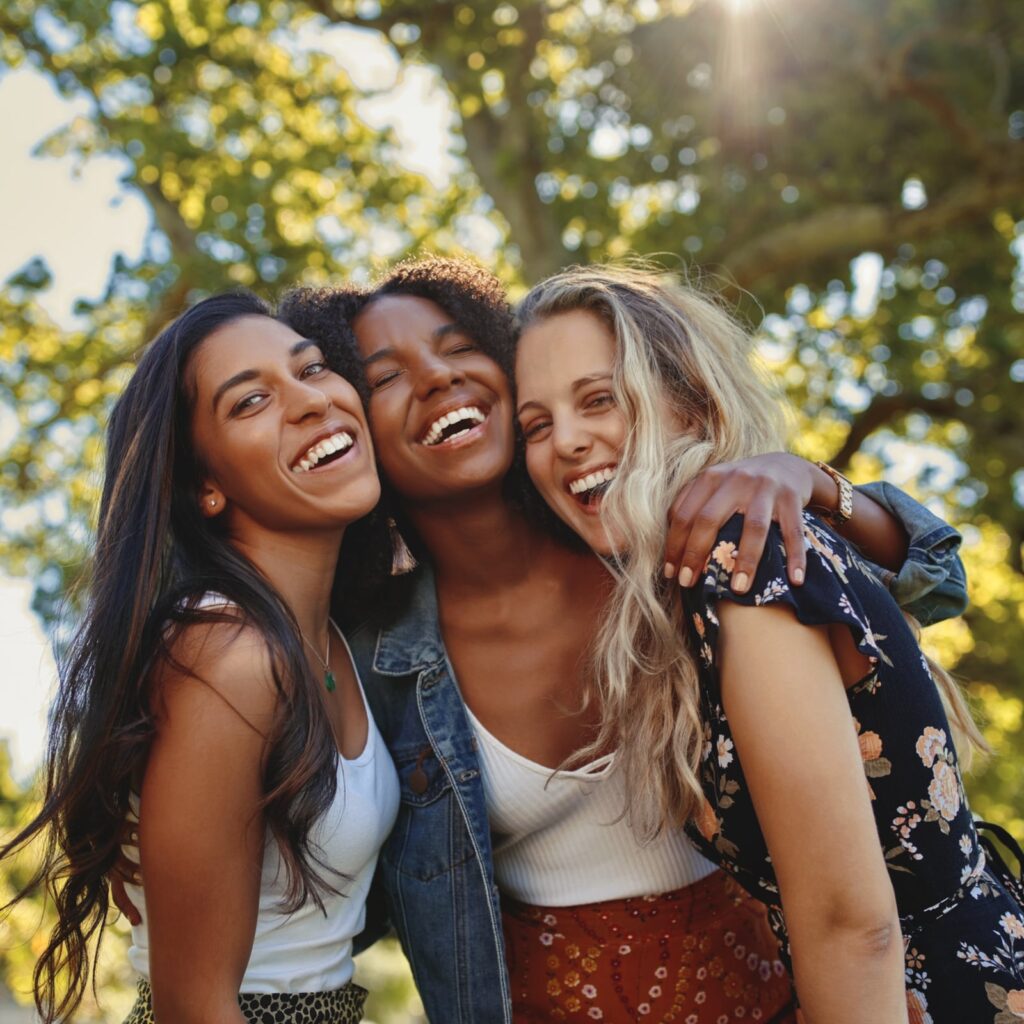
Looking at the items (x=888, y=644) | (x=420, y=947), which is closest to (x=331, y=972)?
(x=420, y=947)

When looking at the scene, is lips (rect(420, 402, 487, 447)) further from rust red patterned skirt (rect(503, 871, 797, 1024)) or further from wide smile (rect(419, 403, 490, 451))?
rust red patterned skirt (rect(503, 871, 797, 1024))

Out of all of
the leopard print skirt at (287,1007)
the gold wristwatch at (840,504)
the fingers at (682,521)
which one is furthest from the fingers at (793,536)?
the leopard print skirt at (287,1007)

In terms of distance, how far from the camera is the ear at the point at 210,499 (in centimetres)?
281

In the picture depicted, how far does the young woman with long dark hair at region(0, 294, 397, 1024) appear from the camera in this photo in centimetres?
228

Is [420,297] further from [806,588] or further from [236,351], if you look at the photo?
[806,588]

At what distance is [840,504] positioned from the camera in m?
2.69

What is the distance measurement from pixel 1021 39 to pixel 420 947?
288 inches

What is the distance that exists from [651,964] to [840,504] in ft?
Result: 4.19

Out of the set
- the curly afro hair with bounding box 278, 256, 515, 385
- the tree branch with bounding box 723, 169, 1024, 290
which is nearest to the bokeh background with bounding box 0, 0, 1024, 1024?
the tree branch with bounding box 723, 169, 1024, 290

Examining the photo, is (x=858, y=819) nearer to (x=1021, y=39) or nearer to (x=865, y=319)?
(x=1021, y=39)

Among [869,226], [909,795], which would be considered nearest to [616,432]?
[909,795]

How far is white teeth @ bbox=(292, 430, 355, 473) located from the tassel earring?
645mm

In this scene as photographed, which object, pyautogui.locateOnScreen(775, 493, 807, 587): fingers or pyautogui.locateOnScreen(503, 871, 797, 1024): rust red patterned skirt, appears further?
pyautogui.locateOnScreen(503, 871, 797, 1024): rust red patterned skirt

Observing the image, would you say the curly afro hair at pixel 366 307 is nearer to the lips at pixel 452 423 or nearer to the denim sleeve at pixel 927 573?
the lips at pixel 452 423
